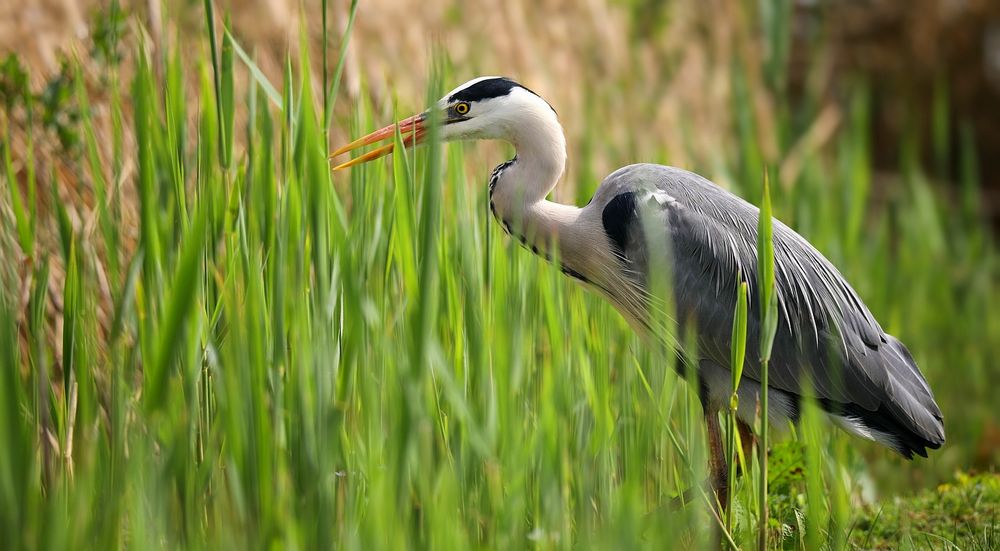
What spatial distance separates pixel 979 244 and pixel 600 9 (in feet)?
6.82

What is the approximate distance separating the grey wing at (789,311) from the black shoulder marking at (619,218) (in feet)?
0.06

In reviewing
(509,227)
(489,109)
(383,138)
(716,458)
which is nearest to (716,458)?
(716,458)

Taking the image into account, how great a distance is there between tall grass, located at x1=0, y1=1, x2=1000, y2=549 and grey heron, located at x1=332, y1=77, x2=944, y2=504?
137 mm

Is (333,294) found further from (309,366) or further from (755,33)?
(755,33)

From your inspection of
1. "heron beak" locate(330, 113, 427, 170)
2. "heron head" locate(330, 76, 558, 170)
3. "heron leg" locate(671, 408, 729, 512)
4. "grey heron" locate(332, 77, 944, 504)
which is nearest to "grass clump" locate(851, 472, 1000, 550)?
"grey heron" locate(332, 77, 944, 504)

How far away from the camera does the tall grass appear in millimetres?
1622

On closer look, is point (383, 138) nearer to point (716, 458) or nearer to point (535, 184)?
point (535, 184)

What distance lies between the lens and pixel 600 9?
17.4 feet

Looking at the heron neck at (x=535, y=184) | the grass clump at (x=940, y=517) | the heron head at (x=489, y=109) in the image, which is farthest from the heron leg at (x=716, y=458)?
the heron head at (x=489, y=109)

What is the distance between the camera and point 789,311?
2762 mm

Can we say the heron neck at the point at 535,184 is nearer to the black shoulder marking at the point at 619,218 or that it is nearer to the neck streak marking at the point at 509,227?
the neck streak marking at the point at 509,227

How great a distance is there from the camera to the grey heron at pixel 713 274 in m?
2.70

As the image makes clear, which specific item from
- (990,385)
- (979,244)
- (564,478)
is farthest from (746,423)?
(979,244)

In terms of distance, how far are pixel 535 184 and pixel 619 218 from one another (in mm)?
238
